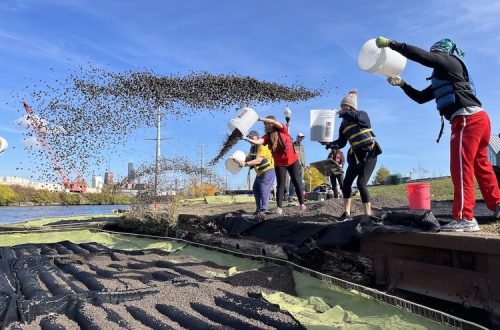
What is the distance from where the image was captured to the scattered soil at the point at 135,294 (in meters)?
2.56

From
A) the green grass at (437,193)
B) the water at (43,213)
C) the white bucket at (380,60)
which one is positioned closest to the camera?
the white bucket at (380,60)

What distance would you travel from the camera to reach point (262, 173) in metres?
6.58

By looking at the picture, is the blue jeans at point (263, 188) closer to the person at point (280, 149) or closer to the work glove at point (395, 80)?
the person at point (280, 149)

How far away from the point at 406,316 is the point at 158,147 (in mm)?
12001

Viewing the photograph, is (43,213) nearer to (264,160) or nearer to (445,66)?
(264,160)

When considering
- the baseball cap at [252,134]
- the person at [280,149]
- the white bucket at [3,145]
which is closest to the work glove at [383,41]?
the person at [280,149]

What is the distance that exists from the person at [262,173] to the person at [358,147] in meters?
1.76

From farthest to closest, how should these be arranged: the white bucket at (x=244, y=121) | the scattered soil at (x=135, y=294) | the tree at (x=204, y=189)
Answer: the tree at (x=204, y=189) → the white bucket at (x=244, y=121) → the scattered soil at (x=135, y=294)

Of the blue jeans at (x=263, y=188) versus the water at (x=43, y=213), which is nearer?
the blue jeans at (x=263, y=188)

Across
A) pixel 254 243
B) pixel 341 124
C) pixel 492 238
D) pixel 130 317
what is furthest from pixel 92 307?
pixel 341 124

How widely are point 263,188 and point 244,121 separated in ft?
3.56

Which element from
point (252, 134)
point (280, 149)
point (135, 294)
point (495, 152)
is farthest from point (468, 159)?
point (495, 152)

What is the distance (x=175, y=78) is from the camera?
1459cm

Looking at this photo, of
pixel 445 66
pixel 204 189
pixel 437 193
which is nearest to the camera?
pixel 445 66
